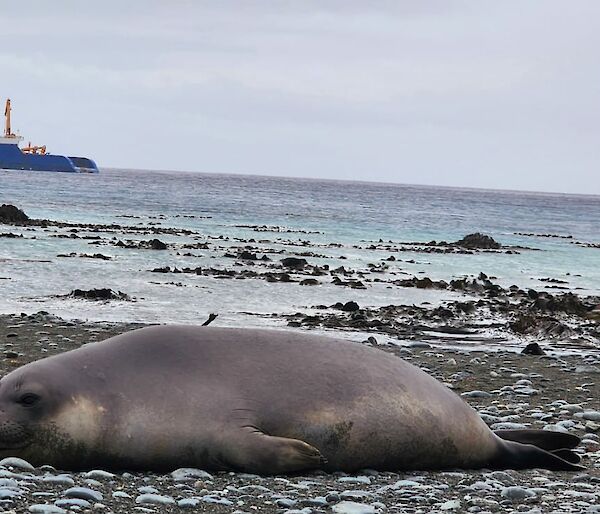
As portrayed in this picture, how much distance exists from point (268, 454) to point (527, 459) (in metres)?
1.76

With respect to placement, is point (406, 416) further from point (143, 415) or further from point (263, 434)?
point (143, 415)

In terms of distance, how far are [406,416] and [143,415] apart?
156 cm

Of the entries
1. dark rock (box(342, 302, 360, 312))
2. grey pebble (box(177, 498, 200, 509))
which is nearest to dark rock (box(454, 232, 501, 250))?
dark rock (box(342, 302, 360, 312))

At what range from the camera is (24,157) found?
136 meters

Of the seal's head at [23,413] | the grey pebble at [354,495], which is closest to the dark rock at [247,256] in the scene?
the seal's head at [23,413]

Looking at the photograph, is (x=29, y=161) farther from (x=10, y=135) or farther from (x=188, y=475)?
(x=188, y=475)

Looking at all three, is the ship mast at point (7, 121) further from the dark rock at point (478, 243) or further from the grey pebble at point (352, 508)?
the grey pebble at point (352, 508)

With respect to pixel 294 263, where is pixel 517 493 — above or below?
above

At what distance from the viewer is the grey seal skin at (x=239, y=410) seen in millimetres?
5480

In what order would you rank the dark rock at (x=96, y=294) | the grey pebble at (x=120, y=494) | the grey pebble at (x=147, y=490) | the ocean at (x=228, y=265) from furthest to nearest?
the dark rock at (x=96, y=294) → the ocean at (x=228, y=265) → the grey pebble at (x=147, y=490) → the grey pebble at (x=120, y=494)

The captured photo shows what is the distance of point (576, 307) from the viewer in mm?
18750

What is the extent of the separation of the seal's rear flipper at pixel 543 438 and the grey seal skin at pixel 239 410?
86mm

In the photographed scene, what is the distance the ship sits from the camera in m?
124

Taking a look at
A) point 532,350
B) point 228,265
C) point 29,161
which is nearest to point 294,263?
point 228,265
